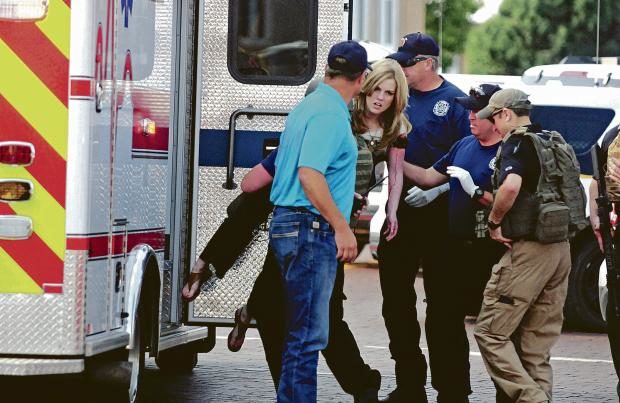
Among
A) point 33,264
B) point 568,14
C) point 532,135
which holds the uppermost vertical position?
point 568,14

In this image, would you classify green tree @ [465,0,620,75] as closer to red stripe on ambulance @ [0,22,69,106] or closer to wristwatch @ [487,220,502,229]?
wristwatch @ [487,220,502,229]

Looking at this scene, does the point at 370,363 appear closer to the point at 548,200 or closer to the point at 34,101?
the point at 548,200

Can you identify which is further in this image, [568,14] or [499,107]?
[568,14]

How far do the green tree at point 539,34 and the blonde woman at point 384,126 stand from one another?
5108 centimetres

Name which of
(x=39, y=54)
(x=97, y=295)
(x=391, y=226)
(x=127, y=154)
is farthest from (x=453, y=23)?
(x=39, y=54)

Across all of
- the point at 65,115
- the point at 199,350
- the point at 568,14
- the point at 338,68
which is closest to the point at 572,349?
the point at 199,350

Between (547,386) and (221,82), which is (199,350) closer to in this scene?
(221,82)

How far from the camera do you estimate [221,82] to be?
9.26 metres

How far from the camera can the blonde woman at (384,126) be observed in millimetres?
8438

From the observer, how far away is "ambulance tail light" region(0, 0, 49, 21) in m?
7.23

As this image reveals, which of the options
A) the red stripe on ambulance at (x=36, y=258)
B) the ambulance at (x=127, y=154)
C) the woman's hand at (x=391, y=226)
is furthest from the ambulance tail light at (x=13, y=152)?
the woman's hand at (x=391, y=226)

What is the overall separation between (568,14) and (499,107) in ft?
181

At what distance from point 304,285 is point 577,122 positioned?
22.7 feet

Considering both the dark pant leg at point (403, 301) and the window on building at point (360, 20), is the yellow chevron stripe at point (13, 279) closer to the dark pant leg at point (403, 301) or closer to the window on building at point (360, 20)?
the dark pant leg at point (403, 301)
